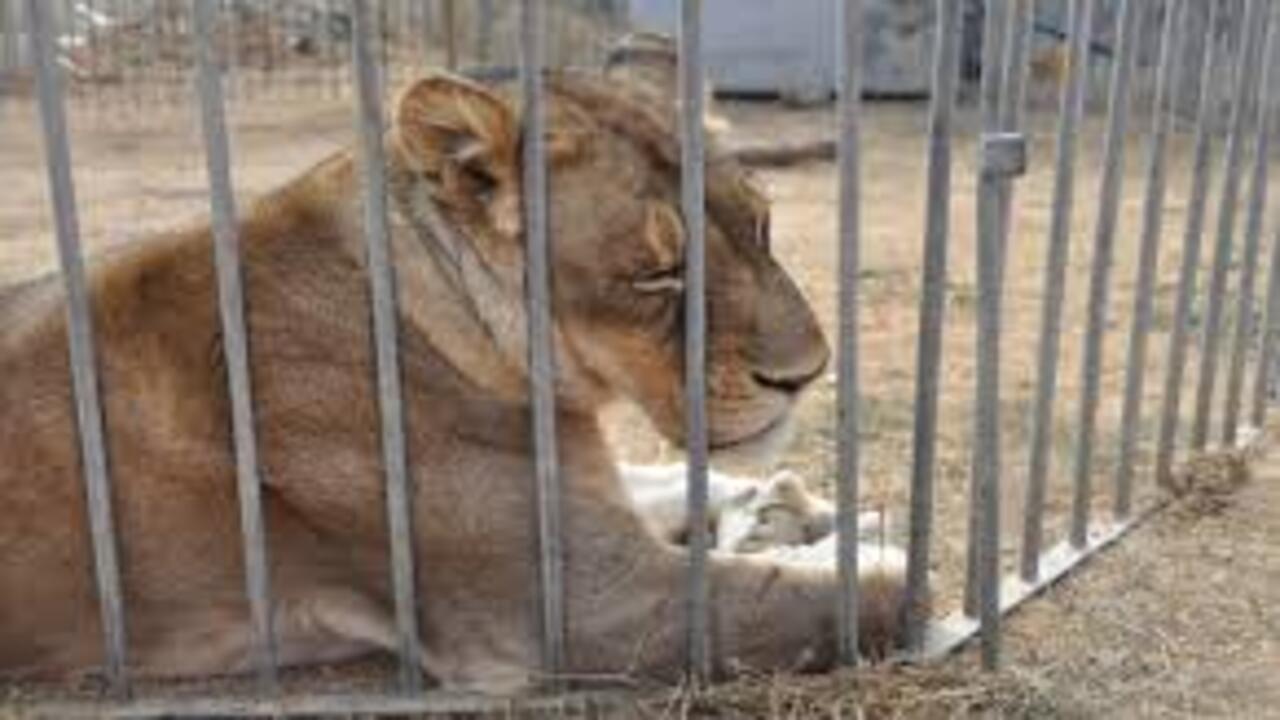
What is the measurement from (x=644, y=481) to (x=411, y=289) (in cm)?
89

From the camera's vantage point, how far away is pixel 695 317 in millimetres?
2615

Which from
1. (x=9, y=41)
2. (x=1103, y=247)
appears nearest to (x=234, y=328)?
(x=1103, y=247)

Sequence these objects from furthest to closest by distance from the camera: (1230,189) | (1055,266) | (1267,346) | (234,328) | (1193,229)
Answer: (1267,346), (1230,189), (1193,229), (1055,266), (234,328)

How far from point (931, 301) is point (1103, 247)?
2.52 feet

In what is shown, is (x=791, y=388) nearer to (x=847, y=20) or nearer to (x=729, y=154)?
(x=729, y=154)

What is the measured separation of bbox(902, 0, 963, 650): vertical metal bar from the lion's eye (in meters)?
0.39

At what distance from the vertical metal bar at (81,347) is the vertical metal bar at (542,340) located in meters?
0.60

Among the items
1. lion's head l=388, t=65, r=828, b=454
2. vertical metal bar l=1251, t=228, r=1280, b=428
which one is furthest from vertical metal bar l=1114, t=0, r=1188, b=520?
Result: lion's head l=388, t=65, r=828, b=454

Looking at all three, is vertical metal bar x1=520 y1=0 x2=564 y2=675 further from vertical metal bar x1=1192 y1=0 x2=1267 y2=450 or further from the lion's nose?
Answer: vertical metal bar x1=1192 y1=0 x2=1267 y2=450

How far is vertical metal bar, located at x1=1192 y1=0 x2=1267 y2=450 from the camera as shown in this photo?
3.90m

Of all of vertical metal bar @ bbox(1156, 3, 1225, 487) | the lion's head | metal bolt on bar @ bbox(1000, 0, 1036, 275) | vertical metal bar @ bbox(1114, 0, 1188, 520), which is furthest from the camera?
vertical metal bar @ bbox(1156, 3, 1225, 487)

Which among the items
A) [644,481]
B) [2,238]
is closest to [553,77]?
[644,481]

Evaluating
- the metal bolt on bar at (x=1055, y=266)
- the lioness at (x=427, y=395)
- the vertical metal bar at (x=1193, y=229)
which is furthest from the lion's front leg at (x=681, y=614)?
the vertical metal bar at (x=1193, y=229)

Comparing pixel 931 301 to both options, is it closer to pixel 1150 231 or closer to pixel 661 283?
pixel 661 283
